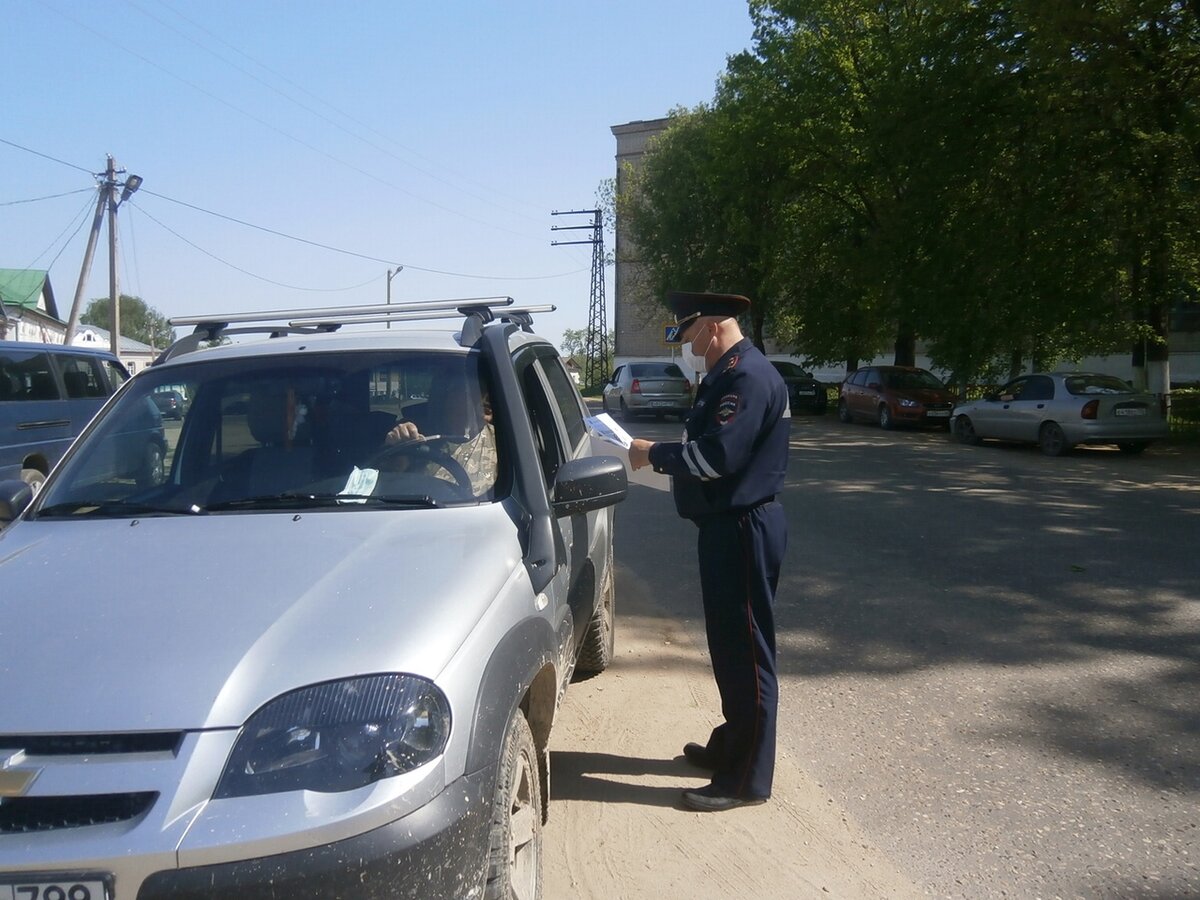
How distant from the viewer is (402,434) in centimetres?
365

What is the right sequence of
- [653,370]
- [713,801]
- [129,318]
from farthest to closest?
[129,318] < [653,370] < [713,801]

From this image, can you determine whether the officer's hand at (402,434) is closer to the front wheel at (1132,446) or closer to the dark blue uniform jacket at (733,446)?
the dark blue uniform jacket at (733,446)

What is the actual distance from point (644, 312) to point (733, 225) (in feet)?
57.4

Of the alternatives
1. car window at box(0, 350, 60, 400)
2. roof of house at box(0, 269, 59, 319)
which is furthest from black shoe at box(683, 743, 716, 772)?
roof of house at box(0, 269, 59, 319)

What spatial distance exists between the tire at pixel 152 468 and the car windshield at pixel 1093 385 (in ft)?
55.8

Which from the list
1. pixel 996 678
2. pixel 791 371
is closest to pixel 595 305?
pixel 791 371

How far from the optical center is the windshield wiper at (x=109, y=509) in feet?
11.2

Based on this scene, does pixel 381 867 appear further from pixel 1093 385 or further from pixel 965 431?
pixel 965 431

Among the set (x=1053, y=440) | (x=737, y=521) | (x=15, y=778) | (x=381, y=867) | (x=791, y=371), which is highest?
(x=791, y=371)

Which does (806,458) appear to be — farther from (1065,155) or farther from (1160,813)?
(1160,813)

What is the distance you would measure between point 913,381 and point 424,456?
23576 mm

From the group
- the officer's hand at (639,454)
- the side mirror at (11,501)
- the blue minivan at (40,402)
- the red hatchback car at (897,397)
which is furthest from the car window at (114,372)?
the red hatchback car at (897,397)

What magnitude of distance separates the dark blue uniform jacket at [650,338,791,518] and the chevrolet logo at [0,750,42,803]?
7.73ft

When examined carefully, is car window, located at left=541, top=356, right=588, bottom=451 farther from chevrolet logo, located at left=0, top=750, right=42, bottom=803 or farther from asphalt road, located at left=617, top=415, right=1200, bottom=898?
chevrolet logo, located at left=0, top=750, right=42, bottom=803
